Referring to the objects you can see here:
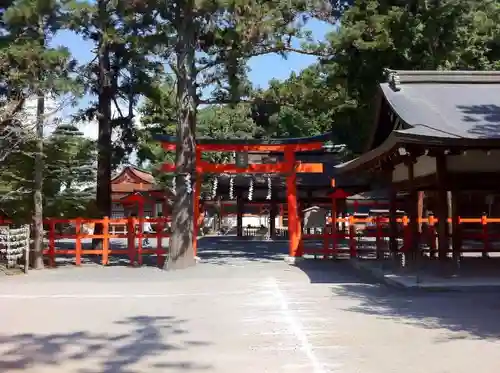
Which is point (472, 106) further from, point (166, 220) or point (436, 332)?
point (166, 220)

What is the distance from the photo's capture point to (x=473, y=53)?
63.6 ft

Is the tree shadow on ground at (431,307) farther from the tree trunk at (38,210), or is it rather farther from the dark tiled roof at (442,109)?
the tree trunk at (38,210)

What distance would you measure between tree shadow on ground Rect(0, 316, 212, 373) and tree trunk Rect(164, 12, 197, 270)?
8.43 m

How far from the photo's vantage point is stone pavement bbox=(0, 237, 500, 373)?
6.05m

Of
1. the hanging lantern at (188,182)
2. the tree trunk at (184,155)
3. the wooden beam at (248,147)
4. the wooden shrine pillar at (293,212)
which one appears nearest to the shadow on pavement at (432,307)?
the tree trunk at (184,155)

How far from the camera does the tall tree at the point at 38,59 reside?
47.8 ft

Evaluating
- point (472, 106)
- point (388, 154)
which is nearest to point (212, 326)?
point (388, 154)

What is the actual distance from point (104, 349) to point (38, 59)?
10.3m

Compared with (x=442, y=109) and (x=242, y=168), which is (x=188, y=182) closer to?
(x=242, y=168)

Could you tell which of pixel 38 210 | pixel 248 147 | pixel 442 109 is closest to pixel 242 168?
pixel 248 147

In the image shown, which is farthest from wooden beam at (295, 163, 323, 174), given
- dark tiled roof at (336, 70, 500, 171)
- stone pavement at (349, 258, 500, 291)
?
stone pavement at (349, 258, 500, 291)

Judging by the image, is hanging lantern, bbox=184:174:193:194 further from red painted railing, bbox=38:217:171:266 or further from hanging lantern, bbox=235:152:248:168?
hanging lantern, bbox=235:152:248:168

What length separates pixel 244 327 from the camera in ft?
26.1

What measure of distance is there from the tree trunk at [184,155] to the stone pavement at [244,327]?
3184 millimetres
